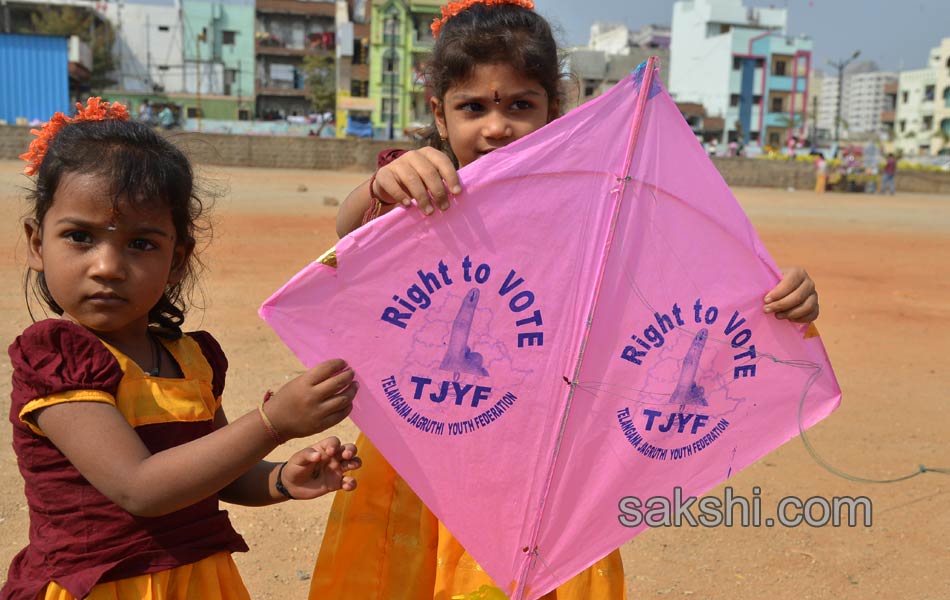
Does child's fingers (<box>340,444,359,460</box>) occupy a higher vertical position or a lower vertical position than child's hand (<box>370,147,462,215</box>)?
lower

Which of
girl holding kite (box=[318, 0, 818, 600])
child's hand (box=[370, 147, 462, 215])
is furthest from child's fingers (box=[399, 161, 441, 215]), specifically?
girl holding kite (box=[318, 0, 818, 600])

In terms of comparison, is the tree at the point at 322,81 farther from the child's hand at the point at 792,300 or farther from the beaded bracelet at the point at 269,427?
the beaded bracelet at the point at 269,427

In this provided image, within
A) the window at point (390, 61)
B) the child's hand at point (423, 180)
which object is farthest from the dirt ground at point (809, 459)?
the window at point (390, 61)

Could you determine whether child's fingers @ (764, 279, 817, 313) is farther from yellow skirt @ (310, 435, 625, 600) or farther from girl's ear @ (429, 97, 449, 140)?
girl's ear @ (429, 97, 449, 140)

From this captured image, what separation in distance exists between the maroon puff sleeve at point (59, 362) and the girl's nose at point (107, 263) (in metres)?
0.10

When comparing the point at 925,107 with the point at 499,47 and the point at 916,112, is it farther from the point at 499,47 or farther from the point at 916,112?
the point at 499,47

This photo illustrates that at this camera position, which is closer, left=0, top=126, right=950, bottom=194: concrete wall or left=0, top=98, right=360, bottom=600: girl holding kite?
left=0, top=98, right=360, bottom=600: girl holding kite

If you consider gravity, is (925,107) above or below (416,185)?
above

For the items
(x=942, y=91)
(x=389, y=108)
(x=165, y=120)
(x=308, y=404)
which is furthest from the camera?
(x=942, y=91)

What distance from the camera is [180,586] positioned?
5.39 feet

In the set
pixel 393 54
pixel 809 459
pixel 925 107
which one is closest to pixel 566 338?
pixel 809 459

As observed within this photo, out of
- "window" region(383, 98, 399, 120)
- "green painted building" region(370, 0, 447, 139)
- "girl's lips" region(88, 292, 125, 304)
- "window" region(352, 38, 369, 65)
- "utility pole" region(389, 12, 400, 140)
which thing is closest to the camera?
"girl's lips" region(88, 292, 125, 304)

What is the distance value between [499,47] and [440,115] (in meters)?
0.25

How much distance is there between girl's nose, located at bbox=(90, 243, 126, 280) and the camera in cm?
155
